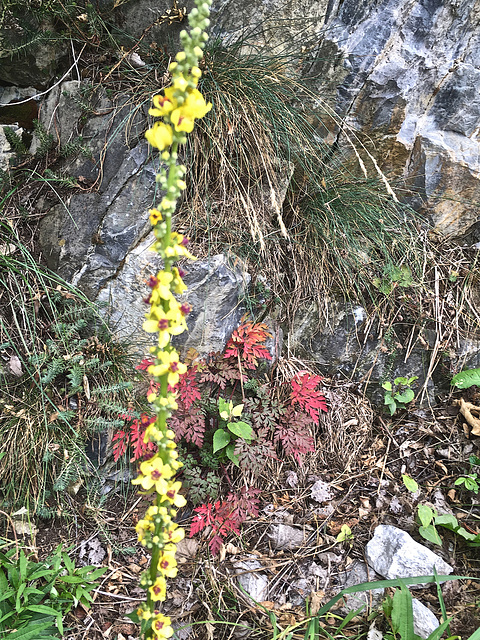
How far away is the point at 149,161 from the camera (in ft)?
7.49

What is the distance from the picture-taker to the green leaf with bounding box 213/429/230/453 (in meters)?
1.96

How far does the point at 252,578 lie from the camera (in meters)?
1.92

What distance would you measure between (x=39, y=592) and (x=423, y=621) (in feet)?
4.73

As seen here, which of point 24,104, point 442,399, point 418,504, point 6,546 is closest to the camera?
point 6,546

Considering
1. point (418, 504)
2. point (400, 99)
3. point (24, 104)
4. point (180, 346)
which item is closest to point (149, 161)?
point (24, 104)

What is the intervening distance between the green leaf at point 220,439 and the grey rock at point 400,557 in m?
0.84

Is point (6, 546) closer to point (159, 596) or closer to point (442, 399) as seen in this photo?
point (159, 596)

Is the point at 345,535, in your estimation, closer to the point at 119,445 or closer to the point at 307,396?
the point at 307,396

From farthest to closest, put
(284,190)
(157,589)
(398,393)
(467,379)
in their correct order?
(398,393) → (284,190) → (467,379) → (157,589)

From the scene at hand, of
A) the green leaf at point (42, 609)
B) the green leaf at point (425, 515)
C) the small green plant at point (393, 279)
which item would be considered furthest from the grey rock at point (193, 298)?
the green leaf at point (425, 515)

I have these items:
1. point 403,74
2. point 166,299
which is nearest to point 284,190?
point 403,74

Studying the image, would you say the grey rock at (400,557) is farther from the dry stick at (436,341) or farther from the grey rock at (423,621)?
the dry stick at (436,341)

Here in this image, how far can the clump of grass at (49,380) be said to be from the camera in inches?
75.4

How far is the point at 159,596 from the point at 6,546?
1192mm
